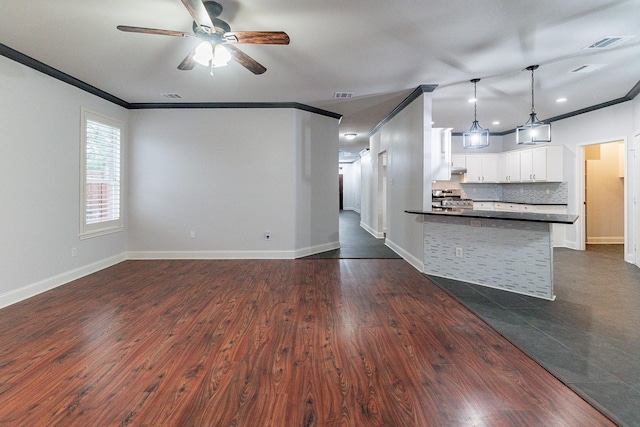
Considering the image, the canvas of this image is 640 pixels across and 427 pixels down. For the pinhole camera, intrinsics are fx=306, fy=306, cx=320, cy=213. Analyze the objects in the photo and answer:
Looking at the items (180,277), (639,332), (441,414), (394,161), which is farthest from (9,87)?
(639,332)

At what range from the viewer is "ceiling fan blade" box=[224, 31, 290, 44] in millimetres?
2551

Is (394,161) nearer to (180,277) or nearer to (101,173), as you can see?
(180,277)

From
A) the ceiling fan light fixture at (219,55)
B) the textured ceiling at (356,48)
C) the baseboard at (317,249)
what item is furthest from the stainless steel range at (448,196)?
the ceiling fan light fixture at (219,55)

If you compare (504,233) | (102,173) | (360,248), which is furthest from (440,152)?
(102,173)

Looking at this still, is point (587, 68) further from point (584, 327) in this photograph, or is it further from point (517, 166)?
point (517, 166)

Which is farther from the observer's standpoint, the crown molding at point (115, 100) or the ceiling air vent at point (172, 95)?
the ceiling air vent at point (172, 95)

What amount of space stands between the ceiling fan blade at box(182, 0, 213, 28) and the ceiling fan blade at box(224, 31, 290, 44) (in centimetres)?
22

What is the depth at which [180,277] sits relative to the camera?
4344 millimetres

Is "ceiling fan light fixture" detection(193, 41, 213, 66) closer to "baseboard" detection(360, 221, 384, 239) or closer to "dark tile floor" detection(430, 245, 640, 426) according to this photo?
"dark tile floor" detection(430, 245, 640, 426)

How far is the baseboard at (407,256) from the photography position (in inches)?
183

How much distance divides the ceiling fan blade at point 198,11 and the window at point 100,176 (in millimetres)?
3153

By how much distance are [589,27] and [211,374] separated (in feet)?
14.4

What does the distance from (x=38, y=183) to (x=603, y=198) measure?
10123mm

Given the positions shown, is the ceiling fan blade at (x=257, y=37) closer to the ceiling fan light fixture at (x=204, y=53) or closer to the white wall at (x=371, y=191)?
the ceiling fan light fixture at (x=204, y=53)
